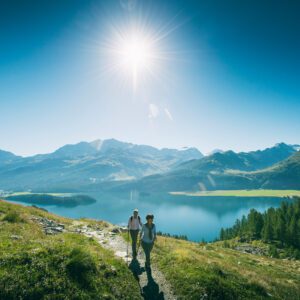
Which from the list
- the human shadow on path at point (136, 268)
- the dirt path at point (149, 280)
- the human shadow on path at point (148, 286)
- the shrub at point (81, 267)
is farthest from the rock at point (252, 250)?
the shrub at point (81, 267)

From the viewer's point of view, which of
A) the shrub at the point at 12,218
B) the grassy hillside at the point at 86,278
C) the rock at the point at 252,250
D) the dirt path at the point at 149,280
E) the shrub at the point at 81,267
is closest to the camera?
the grassy hillside at the point at 86,278

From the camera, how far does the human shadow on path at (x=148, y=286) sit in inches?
542

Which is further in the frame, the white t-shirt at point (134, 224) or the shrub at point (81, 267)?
the white t-shirt at point (134, 224)

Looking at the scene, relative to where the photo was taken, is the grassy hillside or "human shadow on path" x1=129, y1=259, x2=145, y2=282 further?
"human shadow on path" x1=129, y1=259, x2=145, y2=282

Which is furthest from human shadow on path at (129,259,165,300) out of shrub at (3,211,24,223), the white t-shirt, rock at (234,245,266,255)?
rock at (234,245,266,255)

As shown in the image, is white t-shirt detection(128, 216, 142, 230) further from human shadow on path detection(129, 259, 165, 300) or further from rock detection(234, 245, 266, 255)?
rock detection(234, 245, 266, 255)

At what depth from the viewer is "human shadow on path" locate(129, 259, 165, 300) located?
542 inches

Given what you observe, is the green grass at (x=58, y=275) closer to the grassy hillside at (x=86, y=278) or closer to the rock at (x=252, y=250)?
the grassy hillside at (x=86, y=278)

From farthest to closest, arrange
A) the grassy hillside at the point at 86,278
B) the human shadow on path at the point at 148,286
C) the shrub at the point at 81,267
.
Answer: the human shadow on path at the point at 148,286, the shrub at the point at 81,267, the grassy hillside at the point at 86,278

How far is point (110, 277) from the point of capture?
14273mm

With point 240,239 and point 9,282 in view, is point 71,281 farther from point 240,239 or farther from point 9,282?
point 240,239

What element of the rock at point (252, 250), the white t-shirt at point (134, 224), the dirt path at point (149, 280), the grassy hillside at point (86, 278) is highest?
the white t-shirt at point (134, 224)

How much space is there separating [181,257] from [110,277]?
6761 mm

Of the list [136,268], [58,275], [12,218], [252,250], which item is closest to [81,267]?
[58,275]
